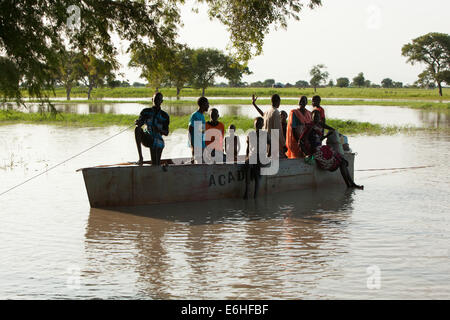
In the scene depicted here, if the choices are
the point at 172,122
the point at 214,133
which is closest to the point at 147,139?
the point at 214,133

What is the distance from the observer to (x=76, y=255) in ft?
25.0

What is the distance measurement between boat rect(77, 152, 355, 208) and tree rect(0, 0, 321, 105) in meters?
2.23

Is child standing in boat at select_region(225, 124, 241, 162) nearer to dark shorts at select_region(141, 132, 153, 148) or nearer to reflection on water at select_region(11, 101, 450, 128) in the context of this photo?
dark shorts at select_region(141, 132, 153, 148)

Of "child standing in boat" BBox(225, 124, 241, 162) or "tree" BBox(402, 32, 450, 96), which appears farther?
"tree" BBox(402, 32, 450, 96)

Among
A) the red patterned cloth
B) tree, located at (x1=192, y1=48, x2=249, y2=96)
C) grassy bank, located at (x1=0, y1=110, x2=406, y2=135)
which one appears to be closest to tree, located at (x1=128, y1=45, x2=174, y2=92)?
the red patterned cloth

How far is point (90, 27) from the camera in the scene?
9375mm

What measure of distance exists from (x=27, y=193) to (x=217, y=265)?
6360mm

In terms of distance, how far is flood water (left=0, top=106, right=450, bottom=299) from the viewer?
6359 millimetres

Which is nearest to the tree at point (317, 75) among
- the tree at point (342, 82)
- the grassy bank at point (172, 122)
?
the tree at point (342, 82)
